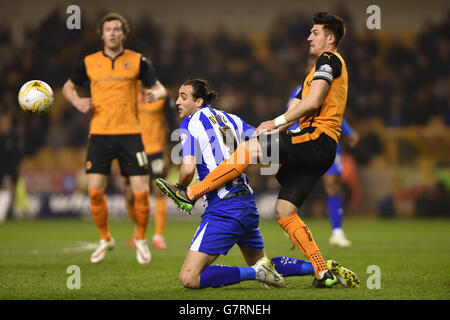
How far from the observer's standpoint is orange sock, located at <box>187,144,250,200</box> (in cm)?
462

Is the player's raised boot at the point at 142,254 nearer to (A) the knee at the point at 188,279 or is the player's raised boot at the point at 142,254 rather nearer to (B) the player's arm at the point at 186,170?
(A) the knee at the point at 188,279

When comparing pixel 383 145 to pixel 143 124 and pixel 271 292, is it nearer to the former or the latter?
pixel 143 124

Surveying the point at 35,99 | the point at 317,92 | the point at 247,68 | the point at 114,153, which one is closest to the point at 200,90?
the point at 317,92

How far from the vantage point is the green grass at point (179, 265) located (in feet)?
15.3

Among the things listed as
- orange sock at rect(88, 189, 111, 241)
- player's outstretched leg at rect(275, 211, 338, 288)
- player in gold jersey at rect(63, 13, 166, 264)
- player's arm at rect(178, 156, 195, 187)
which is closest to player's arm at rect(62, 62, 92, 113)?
player in gold jersey at rect(63, 13, 166, 264)

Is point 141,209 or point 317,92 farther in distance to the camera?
point 141,209

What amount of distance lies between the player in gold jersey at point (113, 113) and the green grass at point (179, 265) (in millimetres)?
694

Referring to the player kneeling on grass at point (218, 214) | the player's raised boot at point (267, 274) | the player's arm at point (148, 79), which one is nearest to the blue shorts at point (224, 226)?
the player kneeling on grass at point (218, 214)

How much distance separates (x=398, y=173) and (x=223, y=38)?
21.2ft

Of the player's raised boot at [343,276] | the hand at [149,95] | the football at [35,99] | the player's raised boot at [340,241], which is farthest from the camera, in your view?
the player's raised boot at [340,241]

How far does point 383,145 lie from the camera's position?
15797 mm

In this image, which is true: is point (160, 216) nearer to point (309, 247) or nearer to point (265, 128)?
point (309, 247)

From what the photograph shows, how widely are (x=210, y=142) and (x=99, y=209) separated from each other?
2493mm

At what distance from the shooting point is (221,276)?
4.79 m
